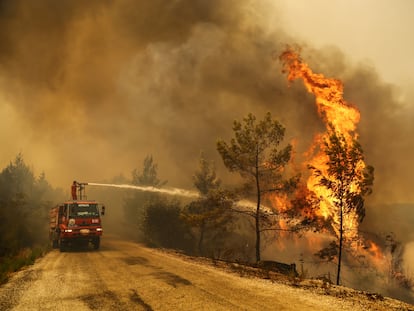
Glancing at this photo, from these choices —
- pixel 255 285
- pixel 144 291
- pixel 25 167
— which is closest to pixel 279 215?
pixel 255 285

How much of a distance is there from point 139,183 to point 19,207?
798 inches

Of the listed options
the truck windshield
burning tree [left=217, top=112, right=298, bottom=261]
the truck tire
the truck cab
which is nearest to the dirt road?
the truck cab

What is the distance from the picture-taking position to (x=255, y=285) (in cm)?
1067

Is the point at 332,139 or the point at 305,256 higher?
the point at 332,139

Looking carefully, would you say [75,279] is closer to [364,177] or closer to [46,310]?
[46,310]

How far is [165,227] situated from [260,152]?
18.0 m

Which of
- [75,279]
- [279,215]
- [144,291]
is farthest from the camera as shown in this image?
[279,215]

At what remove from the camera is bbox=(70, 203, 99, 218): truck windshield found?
21.9m

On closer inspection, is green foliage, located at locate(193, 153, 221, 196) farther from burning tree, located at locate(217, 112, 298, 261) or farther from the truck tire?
the truck tire

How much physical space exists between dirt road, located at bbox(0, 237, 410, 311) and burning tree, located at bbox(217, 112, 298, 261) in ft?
31.7

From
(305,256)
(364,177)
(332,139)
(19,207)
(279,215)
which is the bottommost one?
(305,256)

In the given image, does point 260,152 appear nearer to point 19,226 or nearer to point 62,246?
point 62,246

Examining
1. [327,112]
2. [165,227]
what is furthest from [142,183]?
[327,112]

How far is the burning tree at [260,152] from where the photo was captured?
21.3 meters
